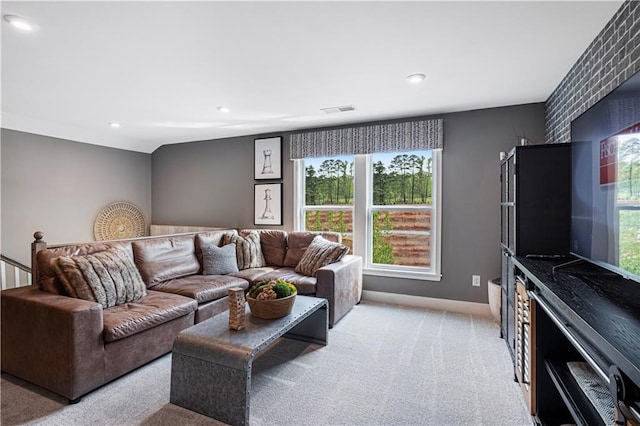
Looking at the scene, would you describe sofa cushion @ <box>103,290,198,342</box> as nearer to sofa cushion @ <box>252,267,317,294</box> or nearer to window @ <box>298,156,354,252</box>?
sofa cushion @ <box>252,267,317,294</box>

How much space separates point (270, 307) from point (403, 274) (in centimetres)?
223

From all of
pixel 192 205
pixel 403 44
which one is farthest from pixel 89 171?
pixel 403 44

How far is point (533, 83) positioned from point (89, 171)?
589 cm

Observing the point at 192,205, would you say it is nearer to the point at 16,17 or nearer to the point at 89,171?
the point at 89,171

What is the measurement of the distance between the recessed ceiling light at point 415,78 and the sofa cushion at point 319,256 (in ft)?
6.04

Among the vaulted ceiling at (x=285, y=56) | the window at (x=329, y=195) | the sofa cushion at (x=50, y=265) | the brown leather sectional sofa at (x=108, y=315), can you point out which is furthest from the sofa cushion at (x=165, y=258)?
the window at (x=329, y=195)

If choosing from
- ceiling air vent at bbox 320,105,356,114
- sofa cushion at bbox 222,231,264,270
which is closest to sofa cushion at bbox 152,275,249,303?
sofa cushion at bbox 222,231,264,270

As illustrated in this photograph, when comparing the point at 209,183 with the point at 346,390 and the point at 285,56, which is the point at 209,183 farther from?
the point at 346,390

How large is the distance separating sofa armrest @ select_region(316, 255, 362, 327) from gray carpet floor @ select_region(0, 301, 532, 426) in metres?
0.38

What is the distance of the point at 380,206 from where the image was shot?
13.5 feet

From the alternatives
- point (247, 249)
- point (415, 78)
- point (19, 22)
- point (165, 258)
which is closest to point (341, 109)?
point (415, 78)

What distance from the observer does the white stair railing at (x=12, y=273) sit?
11.6 feet

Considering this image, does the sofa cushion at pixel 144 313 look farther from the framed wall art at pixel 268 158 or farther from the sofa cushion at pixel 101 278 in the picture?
the framed wall art at pixel 268 158

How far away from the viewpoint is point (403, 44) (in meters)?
2.10
